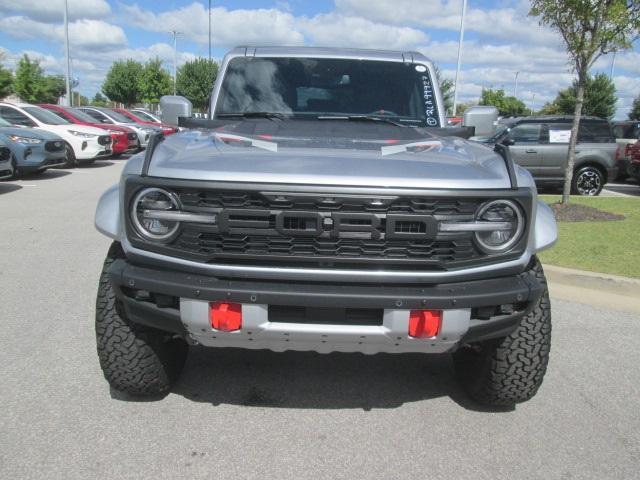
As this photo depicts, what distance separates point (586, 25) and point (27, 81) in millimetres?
39298

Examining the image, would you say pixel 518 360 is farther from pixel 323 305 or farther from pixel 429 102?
pixel 429 102

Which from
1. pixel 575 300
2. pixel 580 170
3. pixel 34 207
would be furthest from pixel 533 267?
pixel 580 170

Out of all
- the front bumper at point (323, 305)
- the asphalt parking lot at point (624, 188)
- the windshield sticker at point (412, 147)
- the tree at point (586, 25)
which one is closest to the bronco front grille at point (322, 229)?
the front bumper at point (323, 305)

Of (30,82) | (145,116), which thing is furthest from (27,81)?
(145,116)

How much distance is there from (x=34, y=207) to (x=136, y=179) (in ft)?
25.0

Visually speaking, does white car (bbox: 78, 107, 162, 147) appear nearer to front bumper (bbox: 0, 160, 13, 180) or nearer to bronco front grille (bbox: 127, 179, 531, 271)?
front bumper (bbox: 0, 160, 13, 180)

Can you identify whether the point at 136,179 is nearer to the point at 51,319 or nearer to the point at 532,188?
the point at 532,188

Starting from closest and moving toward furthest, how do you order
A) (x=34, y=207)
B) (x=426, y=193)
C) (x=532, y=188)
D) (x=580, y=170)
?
(x=426, y=193) → (x=532, y=188) → (x=34, y=207) → (x=580, y=170)

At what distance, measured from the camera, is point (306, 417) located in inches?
115

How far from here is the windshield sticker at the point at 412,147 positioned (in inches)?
107

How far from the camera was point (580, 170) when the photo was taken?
40.3ft

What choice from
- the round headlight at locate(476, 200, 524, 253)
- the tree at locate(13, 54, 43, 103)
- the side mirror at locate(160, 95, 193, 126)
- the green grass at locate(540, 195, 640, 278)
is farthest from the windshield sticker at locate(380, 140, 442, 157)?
the tree at locate(13, 54, 43, 103)

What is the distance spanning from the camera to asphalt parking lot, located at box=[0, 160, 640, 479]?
8.29 feet

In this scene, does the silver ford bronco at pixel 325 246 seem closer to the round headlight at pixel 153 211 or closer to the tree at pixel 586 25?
the round headlight at pixel 153 211
